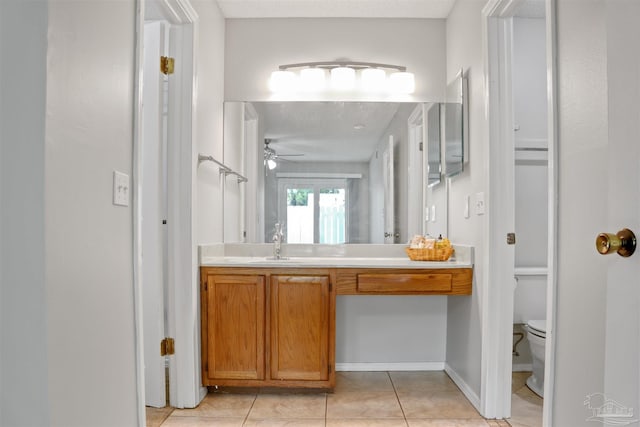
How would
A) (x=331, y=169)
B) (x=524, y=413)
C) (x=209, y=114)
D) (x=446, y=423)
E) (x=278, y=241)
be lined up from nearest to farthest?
(x=446, y=423) → (x=524, y=413) → (x=209, y=114) → (x=278, y=241) → (x=331, y=169)

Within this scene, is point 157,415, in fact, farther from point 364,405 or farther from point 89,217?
point 89,217

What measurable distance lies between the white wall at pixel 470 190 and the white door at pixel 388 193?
385 mm

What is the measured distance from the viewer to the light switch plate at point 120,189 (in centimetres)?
142

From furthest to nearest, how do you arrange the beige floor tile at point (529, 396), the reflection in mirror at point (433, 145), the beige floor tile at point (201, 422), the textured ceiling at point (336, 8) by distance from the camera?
the reflection in mirror at point (433, 145) < the textured ceiling at point (336, 8) < the beige floor tile at point (529, 396) < the beige floor tile at point (201, 422)

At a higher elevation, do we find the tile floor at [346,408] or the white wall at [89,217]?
the white wall at [89,217]

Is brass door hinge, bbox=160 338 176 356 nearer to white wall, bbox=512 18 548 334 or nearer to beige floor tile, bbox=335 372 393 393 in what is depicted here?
beige floor tile, bbox=335 372 393 393

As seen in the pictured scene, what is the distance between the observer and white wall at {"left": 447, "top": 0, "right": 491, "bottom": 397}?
228 cm

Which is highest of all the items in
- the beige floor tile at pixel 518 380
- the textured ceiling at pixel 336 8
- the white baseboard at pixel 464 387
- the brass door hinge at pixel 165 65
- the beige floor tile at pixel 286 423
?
the textured ceiling at pixel 336 8

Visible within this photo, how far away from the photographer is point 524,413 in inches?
88.4

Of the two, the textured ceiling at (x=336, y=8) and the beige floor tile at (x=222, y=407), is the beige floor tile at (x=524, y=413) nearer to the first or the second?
the beige floor tile at (x=222, y=407)

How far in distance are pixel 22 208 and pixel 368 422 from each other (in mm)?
1802

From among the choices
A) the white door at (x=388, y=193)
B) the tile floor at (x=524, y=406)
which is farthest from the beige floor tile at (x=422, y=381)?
the white door at (x=388, y=193)

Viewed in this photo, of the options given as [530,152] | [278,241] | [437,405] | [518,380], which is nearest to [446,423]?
[437,405]

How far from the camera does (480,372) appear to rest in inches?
88.4
